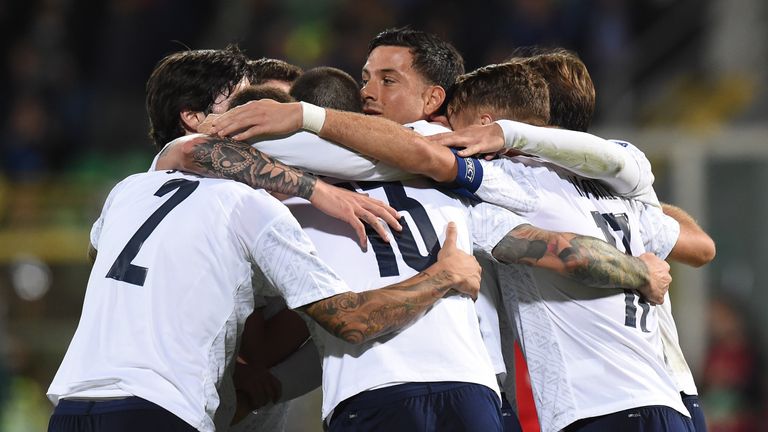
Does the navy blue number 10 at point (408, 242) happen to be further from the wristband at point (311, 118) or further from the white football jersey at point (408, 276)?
the wristband at point (311, 118)

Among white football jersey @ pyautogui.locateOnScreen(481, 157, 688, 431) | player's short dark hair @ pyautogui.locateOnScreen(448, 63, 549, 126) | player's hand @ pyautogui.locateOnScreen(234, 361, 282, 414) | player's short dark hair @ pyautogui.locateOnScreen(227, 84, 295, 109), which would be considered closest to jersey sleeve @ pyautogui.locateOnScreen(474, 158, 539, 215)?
white football jersey @ pyautogui.locateOnScreen(481, 157, 688, 431)

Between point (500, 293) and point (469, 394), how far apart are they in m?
0.72

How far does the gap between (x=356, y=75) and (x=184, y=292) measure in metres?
7.74

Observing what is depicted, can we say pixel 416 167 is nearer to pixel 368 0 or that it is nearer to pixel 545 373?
pixel 545 373

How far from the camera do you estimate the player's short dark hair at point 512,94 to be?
13.9ft

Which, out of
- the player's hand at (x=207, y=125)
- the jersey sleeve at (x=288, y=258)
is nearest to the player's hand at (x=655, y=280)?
the jersey sleeve at (x=288, y=258)

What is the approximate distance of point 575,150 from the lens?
399 centimetres

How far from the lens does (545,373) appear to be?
3992 mm

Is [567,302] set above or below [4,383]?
above

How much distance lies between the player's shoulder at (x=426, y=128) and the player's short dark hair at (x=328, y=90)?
0.22m

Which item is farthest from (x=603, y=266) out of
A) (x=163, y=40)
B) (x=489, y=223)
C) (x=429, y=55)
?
(x=163, y=40)

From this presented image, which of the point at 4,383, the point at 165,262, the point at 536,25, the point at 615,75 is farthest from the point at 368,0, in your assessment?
the point at 165,262

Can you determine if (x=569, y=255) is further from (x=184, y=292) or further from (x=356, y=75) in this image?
(x=356, y=75)

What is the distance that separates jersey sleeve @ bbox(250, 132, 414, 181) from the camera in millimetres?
3809
